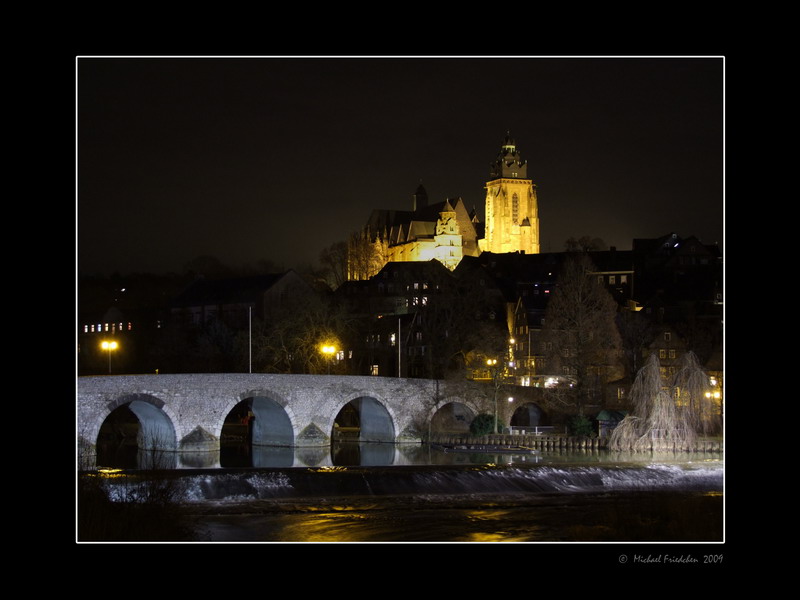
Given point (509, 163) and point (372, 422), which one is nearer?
point (372, 422)

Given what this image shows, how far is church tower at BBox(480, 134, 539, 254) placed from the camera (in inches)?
5359

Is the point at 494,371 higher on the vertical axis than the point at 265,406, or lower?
higher

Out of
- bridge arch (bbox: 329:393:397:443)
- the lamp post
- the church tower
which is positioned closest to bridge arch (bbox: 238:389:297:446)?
bridge arch (bbox: 329:393:397:443)

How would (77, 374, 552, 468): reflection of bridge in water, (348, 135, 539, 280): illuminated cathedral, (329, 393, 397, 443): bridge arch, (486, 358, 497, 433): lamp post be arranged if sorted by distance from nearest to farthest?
(77, 374, 552, 468): reflection of bridge in water, (329, 393, 397, 443): bridge arch, (486, 358, 497, 433): lamp post, (348, 135, 539, 280): illuminated cathedral

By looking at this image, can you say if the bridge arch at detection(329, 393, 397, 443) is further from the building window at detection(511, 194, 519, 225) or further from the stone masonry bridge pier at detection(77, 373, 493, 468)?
the building window at detection(511, 194, 519, 225)

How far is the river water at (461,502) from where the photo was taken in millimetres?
28297

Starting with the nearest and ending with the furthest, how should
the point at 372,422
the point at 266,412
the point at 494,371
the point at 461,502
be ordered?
the point at 461,502 → the point at 266,412 → the point at 372,422 → the point at 494,371

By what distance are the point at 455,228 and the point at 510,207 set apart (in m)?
15.0

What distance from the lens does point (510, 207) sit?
138m

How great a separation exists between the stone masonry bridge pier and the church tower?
80152 millimetres

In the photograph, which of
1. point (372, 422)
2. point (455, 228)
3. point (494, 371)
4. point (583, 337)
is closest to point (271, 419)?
point (372, 422)

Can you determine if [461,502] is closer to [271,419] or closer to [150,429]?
[150,429]
